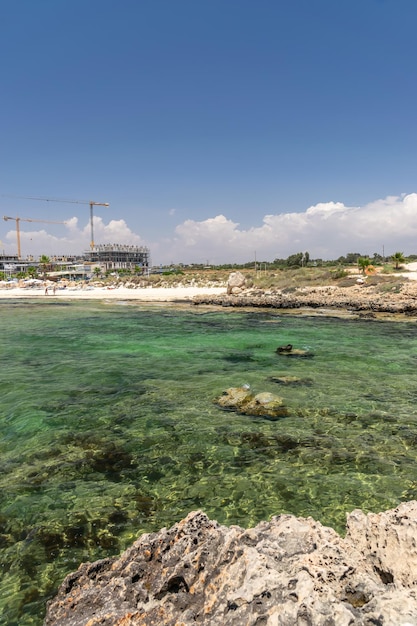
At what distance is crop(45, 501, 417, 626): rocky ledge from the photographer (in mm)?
2754

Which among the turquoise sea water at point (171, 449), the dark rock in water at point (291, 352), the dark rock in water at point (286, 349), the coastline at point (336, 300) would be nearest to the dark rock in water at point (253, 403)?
the turquoise sea water at point (171, 449)

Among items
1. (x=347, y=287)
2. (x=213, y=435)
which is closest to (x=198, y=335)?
(x=213, y=435)

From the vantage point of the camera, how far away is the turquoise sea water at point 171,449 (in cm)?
584

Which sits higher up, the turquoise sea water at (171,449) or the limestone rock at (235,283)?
the limestone rock at (235,283)

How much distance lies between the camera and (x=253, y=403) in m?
11.3

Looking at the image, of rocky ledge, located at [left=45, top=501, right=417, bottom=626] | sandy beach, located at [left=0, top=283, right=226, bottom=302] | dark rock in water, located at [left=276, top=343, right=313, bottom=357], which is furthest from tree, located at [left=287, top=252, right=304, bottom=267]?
rocky ledge, located at [left=45, top=501, right=417, bottom=626]

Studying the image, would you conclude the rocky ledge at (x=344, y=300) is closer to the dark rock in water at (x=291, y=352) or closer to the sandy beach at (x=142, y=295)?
the sandy beach at (x=142, y=295)

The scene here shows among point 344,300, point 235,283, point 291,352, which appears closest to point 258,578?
point 291,352

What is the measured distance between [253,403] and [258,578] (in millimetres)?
8217

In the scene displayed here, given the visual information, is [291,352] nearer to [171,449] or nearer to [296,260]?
[171,449]

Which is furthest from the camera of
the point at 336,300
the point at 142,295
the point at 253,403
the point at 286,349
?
the point at 142,295

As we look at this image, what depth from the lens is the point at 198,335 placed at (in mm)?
25828

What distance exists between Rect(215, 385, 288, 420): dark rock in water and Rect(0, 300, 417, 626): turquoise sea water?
1.35 feet

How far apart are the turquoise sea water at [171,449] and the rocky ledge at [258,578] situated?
1.60 metres
